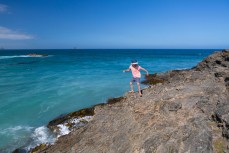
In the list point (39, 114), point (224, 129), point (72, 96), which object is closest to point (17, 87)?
point (72, 96)

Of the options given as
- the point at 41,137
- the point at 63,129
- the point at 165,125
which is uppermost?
the point at 165,125

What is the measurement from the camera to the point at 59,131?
15.3 m

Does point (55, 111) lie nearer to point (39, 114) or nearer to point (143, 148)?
point (39, 114)

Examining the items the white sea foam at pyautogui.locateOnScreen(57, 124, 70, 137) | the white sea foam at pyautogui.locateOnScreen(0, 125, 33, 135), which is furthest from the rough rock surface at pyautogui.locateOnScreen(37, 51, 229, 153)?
the white sea foam at pyautogui.locateOnScreen(0, 125, 33, 135)

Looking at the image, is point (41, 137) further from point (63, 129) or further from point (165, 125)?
point (165, 125)

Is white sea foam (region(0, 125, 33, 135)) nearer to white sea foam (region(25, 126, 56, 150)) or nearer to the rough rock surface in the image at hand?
white sea foam (region(25, 126, 56, 150))

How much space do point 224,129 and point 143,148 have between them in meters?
2.61

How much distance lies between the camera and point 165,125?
7953 mm

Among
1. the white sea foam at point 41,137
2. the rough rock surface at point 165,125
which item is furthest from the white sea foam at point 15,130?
the rough rock surface at point 165,125

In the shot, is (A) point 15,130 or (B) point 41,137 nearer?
(B) point 41,137

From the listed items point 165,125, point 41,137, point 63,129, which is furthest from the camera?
point 63,129

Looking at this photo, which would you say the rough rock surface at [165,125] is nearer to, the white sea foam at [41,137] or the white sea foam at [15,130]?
the white sea foam at [41,137]

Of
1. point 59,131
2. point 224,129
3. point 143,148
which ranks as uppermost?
point 224,129

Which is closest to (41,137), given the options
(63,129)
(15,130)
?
(63,129)
